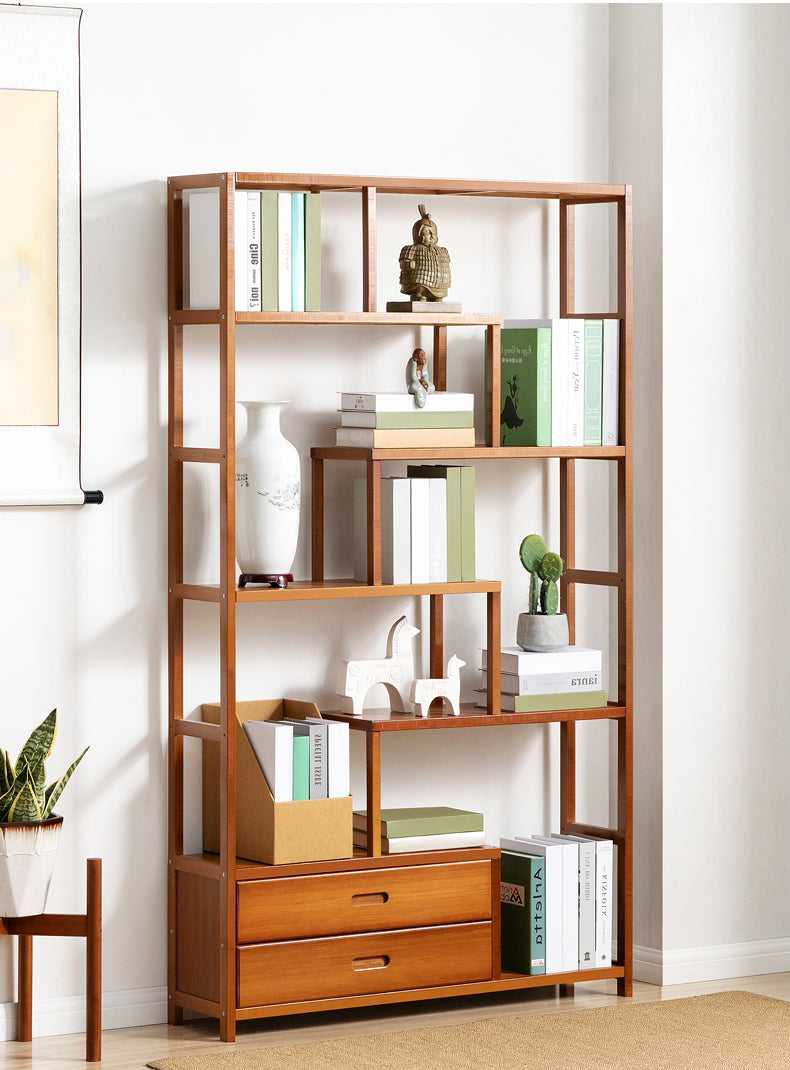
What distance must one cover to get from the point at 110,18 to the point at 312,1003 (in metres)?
2.12

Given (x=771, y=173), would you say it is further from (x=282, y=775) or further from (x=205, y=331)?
(x=282, y=775)

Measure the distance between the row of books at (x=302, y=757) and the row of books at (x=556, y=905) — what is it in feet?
1.64

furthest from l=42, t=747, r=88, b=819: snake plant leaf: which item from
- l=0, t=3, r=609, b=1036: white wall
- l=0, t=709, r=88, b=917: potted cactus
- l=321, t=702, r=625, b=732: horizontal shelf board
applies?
l=321, t=702, r=625, b=732: horizontal shelf board

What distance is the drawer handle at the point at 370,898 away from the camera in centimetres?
355

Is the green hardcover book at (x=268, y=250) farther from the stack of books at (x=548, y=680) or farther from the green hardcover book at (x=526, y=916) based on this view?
the green hardcover book at (x=526, y=916)

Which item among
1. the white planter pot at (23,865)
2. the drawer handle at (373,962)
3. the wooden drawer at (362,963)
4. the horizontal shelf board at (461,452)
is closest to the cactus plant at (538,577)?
the horizontal shelf board at (461,452)

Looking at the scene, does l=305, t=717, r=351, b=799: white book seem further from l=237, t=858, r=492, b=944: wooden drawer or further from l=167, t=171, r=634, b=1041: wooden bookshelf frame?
l=237, t=858, r=492, b=944: wooden drawer

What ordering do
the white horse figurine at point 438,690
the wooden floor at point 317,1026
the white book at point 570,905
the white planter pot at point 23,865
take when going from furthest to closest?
the white book at point 570,905
the white horse figurine at point 438,690
the wooden floor at point 317,1026
the white planter pot at point 23,865

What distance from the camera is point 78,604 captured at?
358cm

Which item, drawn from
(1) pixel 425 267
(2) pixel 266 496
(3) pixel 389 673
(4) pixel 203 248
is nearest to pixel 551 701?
(3) pixel 389 673

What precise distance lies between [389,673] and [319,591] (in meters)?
0.33

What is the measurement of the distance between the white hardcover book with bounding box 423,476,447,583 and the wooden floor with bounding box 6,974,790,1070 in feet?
3.12

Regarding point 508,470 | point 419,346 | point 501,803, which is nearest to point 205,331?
point 419,346

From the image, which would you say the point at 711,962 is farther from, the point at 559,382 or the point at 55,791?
the point at 55,791
